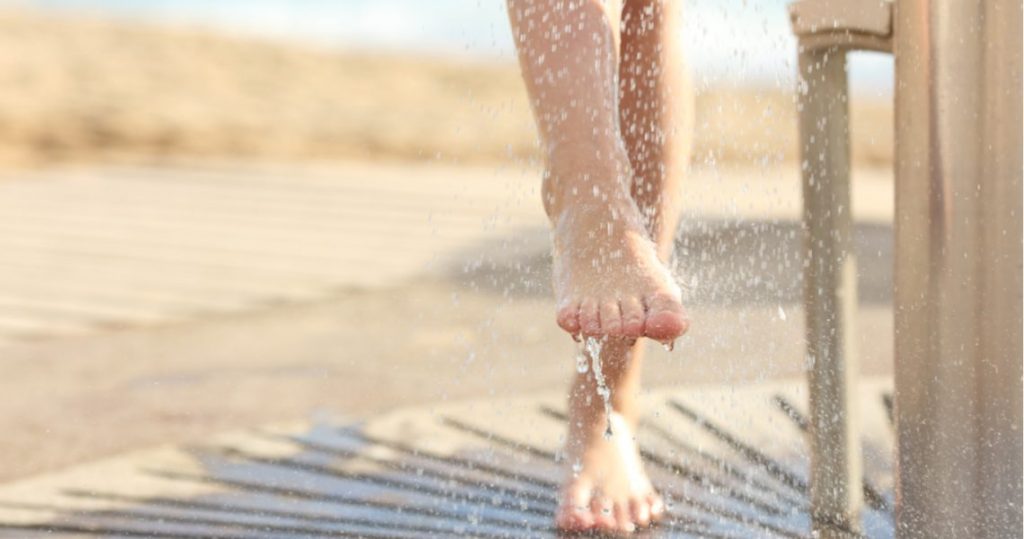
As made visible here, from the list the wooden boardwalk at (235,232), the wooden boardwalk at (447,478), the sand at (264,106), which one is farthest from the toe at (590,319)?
the sand at (264,106)

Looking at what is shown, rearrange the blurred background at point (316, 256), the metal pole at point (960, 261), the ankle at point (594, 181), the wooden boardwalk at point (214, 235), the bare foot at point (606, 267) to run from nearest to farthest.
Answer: the metal pole at point (960, 261)
the bare foot at point (606, 267)
the ankle at point (594, 181)
the blurred background at point (316, 256)
the wooden boardwalk at point (214, 235)

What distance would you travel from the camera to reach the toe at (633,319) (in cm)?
139

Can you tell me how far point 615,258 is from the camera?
1.49 metres

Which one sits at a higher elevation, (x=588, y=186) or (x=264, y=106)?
(x=264, y=106)

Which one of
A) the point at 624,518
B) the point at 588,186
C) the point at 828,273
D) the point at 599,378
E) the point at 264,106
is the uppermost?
the point at 264,106

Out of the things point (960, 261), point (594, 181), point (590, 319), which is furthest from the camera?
point (594, 181)

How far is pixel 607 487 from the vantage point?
1632 mm

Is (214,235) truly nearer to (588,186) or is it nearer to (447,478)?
(447,478)

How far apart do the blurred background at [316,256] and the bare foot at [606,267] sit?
7.4 inches

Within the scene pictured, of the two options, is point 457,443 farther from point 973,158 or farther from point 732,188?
point 732,188

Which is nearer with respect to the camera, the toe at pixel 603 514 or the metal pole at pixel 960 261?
the metal pole at pixel 960 261

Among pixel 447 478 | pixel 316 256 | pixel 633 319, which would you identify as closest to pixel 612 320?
pixel 633 319

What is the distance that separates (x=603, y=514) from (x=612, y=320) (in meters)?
0.28

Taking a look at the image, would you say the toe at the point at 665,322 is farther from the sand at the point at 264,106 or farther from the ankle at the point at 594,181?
the sand at the point at 264,106
